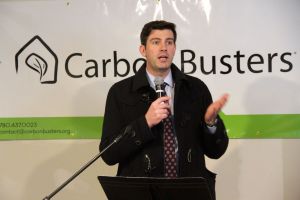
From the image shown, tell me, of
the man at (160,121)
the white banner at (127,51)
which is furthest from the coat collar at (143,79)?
the white banner at (127,51)

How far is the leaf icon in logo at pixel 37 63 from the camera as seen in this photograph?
3506 millimetres

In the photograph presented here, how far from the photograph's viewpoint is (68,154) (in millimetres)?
3537

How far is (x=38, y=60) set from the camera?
3.52 m

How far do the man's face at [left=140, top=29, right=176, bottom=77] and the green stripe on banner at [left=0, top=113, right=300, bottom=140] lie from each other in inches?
50.9

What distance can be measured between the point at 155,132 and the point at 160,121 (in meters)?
0.10

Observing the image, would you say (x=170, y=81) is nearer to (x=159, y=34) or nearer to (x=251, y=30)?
(x=159, y=34)

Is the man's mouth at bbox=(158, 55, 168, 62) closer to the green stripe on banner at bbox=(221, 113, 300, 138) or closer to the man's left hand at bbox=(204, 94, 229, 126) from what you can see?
the man's left hand at bbox=(204, 94, 229, 126)

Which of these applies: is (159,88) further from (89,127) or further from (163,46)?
(89,127)

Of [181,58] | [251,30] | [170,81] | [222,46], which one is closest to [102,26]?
[181,58]

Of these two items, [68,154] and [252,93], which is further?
[68,154]

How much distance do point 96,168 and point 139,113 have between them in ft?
Result: 4.97

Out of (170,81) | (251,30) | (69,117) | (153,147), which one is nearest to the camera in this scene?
(153,147)

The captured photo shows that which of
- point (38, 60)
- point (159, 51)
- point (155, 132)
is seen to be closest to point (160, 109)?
point (155, 132)

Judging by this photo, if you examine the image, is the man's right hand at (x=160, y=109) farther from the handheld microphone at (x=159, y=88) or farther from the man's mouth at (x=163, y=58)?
the man's mouth at (x=163, y=58)
